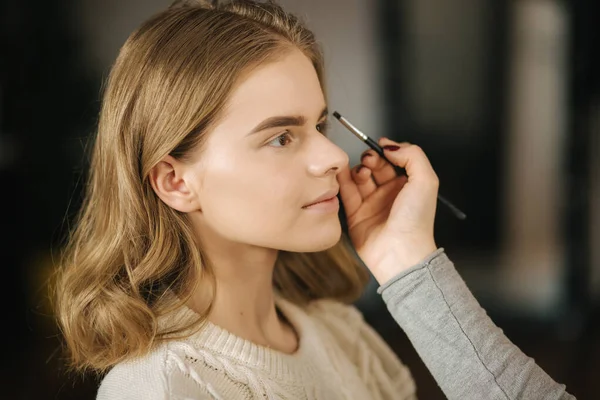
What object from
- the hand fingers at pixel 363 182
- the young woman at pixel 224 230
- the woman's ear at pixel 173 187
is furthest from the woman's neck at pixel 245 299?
the hand fingers at pixel 363 182

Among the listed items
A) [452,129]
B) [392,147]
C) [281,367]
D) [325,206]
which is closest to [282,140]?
[325,206]

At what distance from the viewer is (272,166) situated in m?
1.00

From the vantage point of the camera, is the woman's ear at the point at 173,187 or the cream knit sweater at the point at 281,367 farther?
the woman's ear at the point at 173,187

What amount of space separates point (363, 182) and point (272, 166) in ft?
0.96

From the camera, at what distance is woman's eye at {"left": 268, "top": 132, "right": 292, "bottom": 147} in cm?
101

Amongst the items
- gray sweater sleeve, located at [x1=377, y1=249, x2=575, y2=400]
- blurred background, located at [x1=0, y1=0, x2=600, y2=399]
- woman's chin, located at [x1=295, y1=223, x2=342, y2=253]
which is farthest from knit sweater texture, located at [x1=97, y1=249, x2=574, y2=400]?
blurred background, located at [x1=0, y1=0, x2=600, y2=399]

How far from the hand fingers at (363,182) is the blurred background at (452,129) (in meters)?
1.44

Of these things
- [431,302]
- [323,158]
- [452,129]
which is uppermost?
[323,158]

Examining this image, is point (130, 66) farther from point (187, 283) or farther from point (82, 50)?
point (82, 50)

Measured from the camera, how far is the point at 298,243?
1036mm

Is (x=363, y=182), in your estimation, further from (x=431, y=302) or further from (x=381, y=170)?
(x=431, y=302)

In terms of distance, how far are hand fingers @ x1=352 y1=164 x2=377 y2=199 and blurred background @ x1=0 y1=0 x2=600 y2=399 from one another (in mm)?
1442

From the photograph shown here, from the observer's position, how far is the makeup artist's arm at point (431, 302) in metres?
0.97

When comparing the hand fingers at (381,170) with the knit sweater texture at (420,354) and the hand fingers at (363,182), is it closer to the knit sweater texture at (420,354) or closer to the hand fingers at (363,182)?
the hand fingers at (363,182)
